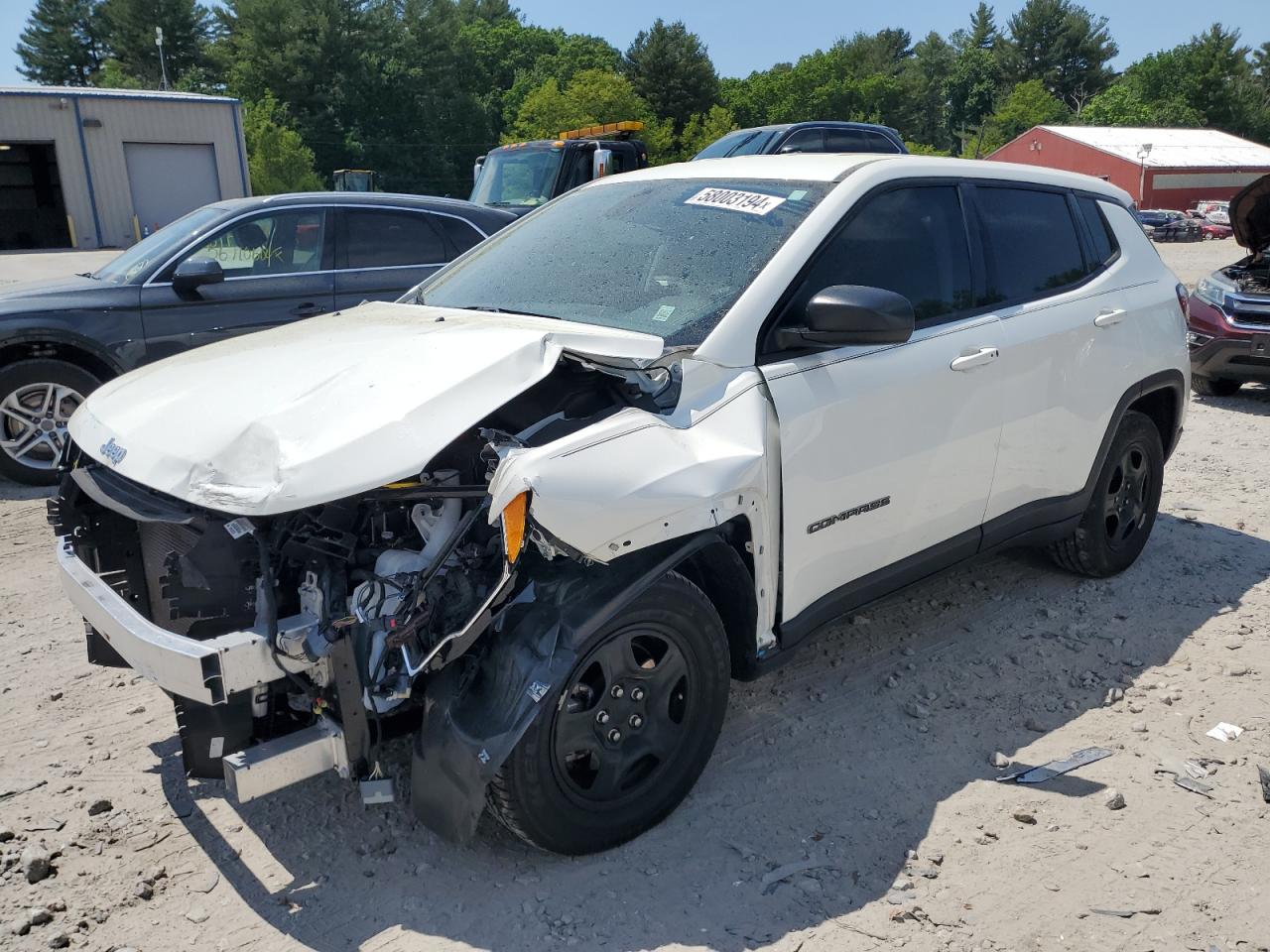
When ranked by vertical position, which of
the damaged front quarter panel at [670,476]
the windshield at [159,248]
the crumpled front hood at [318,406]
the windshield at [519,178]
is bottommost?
the damaged front quarter panel at [670,476]

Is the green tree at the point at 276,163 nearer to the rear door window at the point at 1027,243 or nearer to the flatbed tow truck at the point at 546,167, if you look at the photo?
the flatbed tow truck at the point at 546,167

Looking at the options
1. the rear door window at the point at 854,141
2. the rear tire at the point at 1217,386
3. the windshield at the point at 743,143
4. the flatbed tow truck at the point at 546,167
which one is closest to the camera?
the rear tire at the point at 1217,386

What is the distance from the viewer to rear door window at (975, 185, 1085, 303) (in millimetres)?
4039

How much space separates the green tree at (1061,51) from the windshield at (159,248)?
11550cm

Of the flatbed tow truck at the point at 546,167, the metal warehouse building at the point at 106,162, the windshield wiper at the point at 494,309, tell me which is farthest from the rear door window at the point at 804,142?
the metal warehouse building at the point at 106,162

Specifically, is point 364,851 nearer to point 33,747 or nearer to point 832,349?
point 33,747

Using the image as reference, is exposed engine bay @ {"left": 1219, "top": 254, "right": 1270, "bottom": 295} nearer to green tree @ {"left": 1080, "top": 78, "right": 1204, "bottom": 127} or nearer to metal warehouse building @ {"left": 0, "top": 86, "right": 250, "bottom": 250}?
metal warehouse building @ {"left": 0, "top": 86, "right": 250, "bottom": 250}

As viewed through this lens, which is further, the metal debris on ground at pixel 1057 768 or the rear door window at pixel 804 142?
the rear door window at pixel 804 142

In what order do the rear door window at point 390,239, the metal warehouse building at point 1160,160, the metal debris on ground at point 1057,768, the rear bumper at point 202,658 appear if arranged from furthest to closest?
the metal warehouse building at point 1160,160 < the rear door window at point 390,239 < the metal debris on ground at point 1057,768 < the rear bumper at point 202,658

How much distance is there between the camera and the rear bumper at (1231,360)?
356 inches

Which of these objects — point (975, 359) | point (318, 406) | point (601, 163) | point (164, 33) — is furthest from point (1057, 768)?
point (164, 33)

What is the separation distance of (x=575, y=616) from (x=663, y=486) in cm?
42

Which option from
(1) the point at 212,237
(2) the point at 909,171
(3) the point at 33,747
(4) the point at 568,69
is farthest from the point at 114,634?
(4) the point at 568,69

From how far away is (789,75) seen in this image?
84562mm
